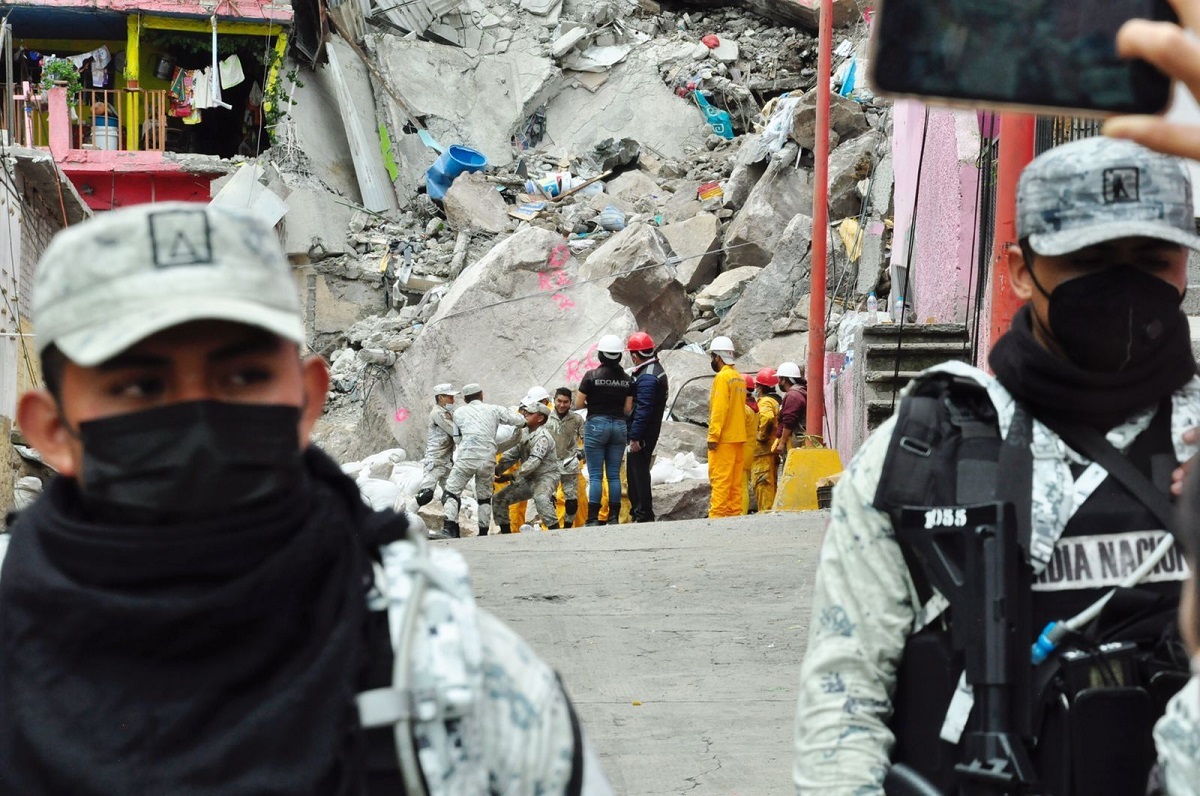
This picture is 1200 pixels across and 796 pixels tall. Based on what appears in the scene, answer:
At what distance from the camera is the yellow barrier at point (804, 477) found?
43.6 ft

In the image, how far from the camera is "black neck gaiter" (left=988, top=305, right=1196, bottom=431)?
2311 millimetres

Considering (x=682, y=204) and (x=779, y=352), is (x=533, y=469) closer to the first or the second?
(x=779, y=352)

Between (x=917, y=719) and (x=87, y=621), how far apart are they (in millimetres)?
1244

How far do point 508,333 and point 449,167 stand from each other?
8808 millimetres

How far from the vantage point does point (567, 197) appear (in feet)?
95.3

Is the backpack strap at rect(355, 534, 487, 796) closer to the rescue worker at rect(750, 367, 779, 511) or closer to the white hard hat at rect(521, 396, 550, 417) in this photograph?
the white hard hat at rect(521, 396, 550, 417)

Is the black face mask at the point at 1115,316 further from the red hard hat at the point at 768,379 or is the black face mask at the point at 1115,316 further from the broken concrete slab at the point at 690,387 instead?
the broken concrete slab at the point at 690,387

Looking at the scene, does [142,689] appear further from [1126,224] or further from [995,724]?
[1126,224]

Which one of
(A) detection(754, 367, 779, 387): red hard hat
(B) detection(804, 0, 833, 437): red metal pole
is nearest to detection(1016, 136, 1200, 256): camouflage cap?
(B) detection(804, 0, 833, 437): red metal pole

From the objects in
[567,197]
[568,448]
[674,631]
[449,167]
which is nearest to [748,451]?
[568,448]

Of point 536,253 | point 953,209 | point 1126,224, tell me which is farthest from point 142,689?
point 536,253

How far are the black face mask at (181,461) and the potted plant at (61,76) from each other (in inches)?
957

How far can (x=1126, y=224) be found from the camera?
2.29 meters

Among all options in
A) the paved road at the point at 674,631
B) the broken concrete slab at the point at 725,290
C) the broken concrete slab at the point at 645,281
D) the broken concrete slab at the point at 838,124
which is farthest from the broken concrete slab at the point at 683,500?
the broken concrete slab at the point at 838,124
